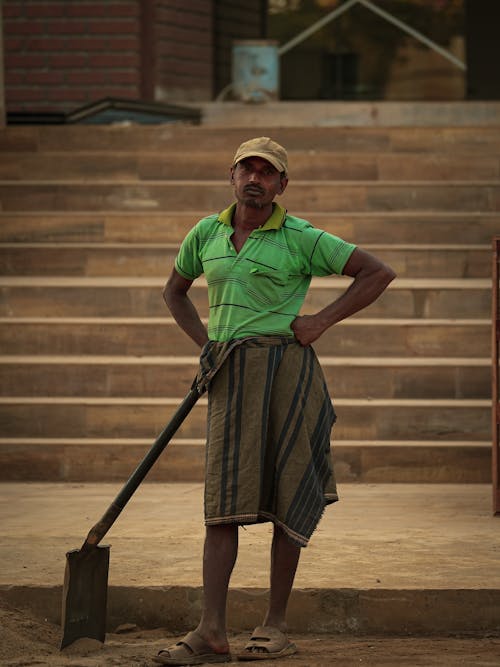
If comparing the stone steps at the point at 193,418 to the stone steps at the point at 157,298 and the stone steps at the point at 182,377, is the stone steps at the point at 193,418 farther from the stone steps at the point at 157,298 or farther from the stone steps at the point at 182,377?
the stone steps at the point at 157,298

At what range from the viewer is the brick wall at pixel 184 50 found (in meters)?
13.5

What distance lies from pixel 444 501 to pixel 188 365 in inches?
77.5

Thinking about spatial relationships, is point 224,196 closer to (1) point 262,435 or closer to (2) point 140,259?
(2) point 140,259

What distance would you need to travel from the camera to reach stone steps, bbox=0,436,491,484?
8.41 m

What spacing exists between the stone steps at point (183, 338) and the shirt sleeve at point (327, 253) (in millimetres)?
3931

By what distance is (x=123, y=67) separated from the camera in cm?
1345

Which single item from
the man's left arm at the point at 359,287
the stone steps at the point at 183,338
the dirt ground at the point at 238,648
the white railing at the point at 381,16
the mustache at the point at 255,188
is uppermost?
the white railing at the point at 381,16

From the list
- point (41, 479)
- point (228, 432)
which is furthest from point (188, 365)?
point (228, 432)

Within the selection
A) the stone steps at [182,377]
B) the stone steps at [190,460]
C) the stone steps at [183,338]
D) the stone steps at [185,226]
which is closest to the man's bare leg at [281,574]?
the stone steps at [190,460]

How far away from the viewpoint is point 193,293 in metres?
9.64

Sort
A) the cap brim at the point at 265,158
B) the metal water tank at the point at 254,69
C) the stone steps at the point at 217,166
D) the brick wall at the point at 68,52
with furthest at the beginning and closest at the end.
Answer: the metal water tank at the point at 254,69 → the brick wall at the point at 68,52 → the stone steps at the point at 217,166 → the cap brim at the point at 265,158

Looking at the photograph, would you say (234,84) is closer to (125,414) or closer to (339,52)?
(339,52)

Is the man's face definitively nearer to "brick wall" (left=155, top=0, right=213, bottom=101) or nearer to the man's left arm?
the man's left arm

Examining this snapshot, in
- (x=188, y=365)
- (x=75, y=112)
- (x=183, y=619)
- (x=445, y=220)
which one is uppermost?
(x=75, y=112)
